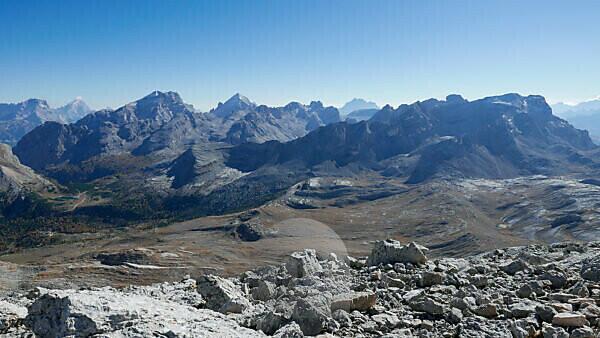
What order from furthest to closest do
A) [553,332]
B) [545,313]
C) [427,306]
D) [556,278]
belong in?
[556,278], [427,306], [545,313], [553,332]

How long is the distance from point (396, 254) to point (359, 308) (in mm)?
9469

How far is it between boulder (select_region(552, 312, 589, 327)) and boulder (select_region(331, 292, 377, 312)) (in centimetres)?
572

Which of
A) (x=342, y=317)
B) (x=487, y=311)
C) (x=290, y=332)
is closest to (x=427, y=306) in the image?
(x=487, y=311)

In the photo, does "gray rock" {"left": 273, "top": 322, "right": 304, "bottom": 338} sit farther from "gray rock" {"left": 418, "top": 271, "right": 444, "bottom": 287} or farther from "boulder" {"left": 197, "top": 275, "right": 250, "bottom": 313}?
"gray rock" {"left": 418, "top": 271, "right": 444, "bottom": 287}

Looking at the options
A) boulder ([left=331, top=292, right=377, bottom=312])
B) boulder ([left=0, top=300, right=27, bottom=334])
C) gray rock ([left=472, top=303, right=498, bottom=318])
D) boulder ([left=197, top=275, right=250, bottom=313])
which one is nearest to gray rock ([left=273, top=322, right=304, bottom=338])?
boulder ([left=331, top=292, right=377, bottom=312])

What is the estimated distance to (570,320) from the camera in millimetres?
12359

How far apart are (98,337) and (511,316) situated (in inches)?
484

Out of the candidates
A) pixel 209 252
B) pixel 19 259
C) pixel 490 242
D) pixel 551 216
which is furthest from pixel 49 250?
pixel 551 216

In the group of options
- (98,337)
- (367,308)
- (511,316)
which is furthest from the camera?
(367,308)

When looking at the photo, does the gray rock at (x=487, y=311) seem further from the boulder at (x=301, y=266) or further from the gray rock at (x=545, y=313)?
the boulder at (x=301, y=266)

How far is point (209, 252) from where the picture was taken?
147 m

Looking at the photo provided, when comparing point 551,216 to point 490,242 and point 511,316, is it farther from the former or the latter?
point 511,316

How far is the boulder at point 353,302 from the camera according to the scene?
49.1 feet

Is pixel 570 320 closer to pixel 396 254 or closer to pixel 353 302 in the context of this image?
pixel 353 302
